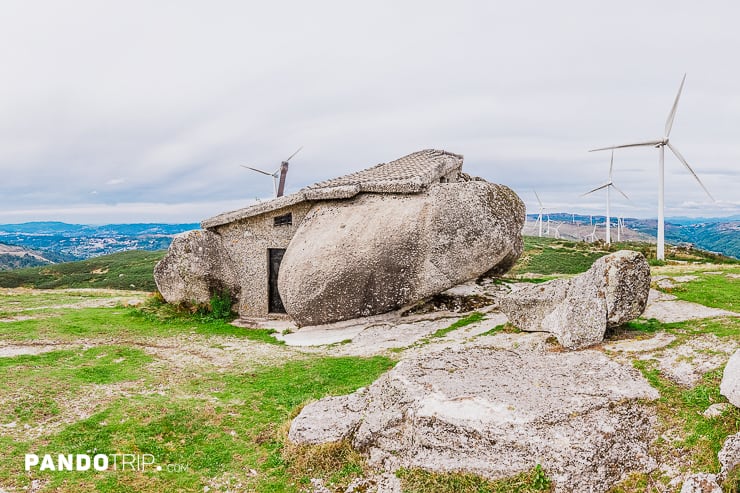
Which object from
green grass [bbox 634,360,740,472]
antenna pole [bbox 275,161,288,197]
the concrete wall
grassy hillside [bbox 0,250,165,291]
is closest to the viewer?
green grass [bbox 634,360,740,472]

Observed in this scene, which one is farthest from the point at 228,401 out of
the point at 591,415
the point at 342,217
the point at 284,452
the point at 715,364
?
the point at 715,364

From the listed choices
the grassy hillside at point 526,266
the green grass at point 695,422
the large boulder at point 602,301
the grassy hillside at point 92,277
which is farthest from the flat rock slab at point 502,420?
the grassy hillside at point 92,277

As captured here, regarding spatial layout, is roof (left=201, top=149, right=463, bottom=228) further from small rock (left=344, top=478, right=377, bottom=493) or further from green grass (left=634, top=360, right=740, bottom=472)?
small rock (left=344, top=478, right=377, bottom=493)

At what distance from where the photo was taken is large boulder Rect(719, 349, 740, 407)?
7484mm

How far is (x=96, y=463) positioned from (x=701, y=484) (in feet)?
30.1

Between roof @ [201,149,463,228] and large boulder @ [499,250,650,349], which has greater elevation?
roof @ [201,149,463,228]

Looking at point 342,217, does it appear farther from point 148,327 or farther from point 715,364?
point 715,364

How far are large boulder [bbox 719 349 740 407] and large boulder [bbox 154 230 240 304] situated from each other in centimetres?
1636

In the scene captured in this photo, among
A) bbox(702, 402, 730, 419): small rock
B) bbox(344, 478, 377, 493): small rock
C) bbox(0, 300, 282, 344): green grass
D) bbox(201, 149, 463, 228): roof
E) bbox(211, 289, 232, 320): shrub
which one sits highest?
bbox(201, 149, 463, 228): roof

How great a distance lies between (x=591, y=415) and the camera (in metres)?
7.85

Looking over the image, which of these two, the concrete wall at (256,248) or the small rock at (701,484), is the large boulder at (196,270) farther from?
the small rock at (701,484)

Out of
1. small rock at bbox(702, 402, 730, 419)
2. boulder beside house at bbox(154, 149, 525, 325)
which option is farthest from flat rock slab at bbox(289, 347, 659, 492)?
boulder beside house at bbox(154, 149, 525, 325)

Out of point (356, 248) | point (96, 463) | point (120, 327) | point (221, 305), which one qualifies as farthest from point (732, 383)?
point (120, 327)

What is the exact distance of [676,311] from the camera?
46.1 ft
